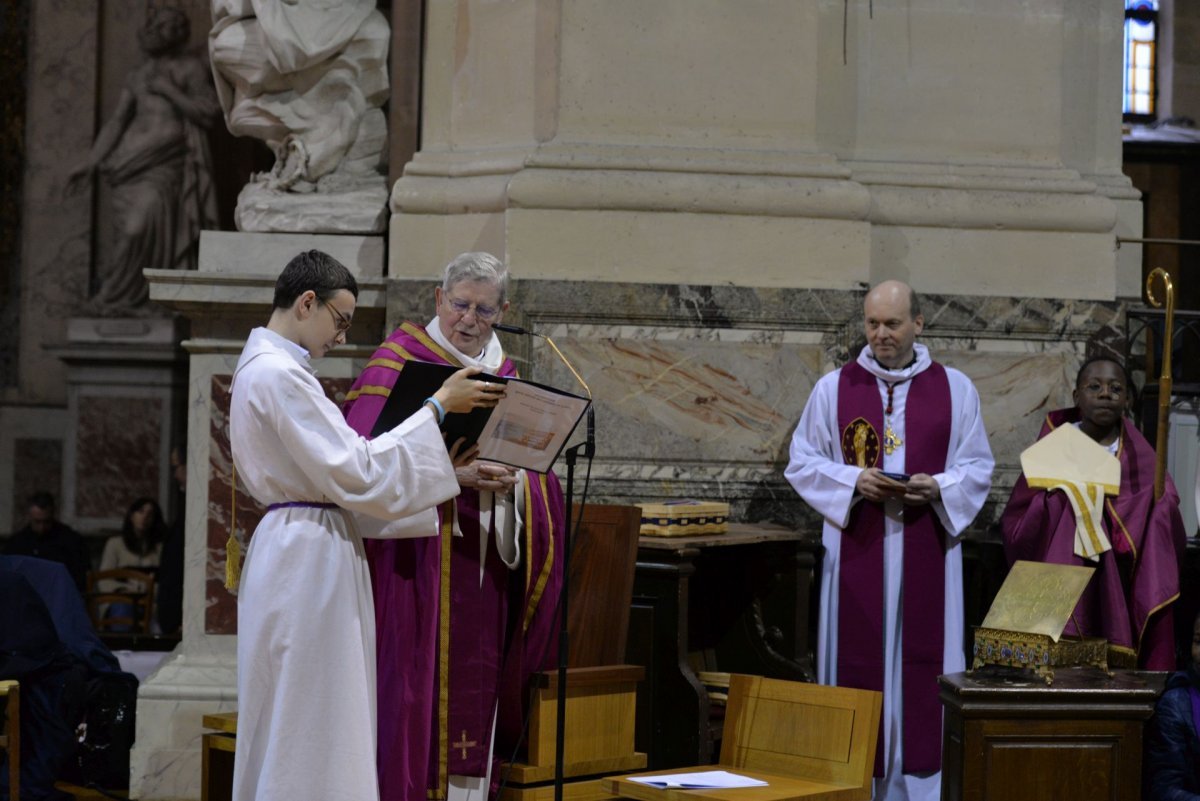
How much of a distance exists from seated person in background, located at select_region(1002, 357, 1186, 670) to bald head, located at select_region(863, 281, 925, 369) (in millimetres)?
620

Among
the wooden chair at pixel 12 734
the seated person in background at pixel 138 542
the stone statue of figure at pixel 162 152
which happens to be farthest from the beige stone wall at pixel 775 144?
the stone statue of figure at pixel 162 152

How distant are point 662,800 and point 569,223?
2.68m

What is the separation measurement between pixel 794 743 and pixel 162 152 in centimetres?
783

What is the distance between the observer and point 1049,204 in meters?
7.32

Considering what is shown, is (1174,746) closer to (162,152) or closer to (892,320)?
(892,320)

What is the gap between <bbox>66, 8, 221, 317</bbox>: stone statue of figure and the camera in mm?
11750

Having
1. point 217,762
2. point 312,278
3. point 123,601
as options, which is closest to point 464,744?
point 217,762

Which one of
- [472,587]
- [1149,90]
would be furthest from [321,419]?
[1149,90]

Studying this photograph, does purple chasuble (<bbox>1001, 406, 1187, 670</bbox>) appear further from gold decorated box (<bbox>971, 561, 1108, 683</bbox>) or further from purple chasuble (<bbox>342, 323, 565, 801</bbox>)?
purple chasuble (<bbox>342, 323, 565, 801</bbox>)

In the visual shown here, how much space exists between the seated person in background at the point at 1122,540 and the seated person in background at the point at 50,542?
6.16 metres

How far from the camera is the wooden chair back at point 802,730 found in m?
5.14

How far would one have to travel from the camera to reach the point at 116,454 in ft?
38.8

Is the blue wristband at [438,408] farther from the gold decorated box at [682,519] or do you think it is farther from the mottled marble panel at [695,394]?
the mottled marble panel at [695,394]

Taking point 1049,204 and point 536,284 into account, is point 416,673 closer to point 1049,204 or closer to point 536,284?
point 536,284
